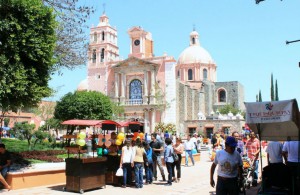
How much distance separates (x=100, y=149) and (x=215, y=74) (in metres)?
48.6

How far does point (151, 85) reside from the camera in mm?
45156

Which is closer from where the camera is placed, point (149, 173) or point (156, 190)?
point (156, 190)

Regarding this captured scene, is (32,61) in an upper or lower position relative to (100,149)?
upper

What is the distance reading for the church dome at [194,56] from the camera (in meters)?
55.3

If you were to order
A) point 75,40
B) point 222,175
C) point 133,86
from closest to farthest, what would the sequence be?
point 222,175 → point 75,40 → point 133,86

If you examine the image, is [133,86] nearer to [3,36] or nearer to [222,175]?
[3,36]

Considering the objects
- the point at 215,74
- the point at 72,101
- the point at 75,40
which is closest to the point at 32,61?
the point at 75,40

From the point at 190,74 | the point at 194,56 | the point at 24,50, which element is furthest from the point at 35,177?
the point at 194,56

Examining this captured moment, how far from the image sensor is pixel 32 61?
35.5ft

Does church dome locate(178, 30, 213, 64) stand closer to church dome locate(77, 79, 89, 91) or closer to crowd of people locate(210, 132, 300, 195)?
church dome locate(77, 79, 89, 91)

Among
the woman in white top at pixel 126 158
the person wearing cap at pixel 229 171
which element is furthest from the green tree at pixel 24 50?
the person wearing cap at pixel 229 171

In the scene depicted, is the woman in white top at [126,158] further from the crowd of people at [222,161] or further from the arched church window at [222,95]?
the arched church window at [222,95]

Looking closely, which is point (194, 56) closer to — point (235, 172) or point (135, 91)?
point (135, 91)

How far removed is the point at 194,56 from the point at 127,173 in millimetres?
46563
